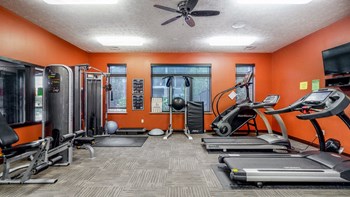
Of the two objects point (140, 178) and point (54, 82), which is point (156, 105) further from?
point (140, 178)

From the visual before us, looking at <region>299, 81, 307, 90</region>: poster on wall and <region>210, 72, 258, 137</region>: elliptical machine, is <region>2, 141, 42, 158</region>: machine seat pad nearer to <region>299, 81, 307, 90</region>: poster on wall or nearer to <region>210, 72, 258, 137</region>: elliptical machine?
<region>210, 72, 258, 137</region>: elliptical machine

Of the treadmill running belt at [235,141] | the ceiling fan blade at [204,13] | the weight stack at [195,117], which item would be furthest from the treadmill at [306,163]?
the weight stack at [195,117]

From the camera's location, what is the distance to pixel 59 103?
3.61 metres

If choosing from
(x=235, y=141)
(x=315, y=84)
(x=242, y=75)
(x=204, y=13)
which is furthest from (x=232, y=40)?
(x=235, y=141)

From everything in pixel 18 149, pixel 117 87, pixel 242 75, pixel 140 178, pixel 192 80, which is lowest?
pixel 140 178

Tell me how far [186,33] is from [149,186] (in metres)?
3.68

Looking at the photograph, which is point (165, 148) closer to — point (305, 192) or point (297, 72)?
point (305, 192)

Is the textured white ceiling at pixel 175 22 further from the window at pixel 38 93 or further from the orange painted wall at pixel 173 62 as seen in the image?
the orange painted wall at pixel 173 62

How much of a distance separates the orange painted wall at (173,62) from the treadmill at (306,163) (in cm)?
392

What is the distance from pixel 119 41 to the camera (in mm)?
5801

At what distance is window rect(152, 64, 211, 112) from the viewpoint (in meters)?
7.30

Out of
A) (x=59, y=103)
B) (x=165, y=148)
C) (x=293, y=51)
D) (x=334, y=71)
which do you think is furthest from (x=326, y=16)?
(x=59, y=103)

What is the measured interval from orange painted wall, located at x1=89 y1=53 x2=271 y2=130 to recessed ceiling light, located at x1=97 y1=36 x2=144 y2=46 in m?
1.18

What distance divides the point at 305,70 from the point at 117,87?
5.81m
